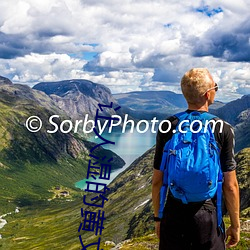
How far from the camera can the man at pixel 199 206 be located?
10.6 meters

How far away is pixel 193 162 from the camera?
9953 mm

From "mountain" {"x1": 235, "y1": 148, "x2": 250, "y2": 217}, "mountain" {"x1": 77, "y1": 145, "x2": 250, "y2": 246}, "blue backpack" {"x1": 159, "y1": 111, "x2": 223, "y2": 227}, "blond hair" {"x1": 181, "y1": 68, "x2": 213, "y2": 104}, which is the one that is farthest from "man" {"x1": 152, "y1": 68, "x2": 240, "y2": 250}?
"mountain" {"x1": 235, "y1": 148, "x2": 250, "y2": 217}

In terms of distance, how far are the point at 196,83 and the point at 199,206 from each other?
3.62 metres

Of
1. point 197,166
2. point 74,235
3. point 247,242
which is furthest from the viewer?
point 74,235

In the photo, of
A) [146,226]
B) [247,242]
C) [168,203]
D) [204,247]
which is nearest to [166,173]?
[168,203]

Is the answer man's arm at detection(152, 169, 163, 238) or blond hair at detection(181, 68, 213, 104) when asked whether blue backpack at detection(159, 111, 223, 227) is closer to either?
man's arm at detection(152, 169, 163, 238)

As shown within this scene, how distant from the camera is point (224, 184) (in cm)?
1090

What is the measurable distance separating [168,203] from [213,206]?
1.35 meters

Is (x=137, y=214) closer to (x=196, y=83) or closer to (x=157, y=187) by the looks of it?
(x=157, y=187)

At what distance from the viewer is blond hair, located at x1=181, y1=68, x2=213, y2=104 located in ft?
35.4

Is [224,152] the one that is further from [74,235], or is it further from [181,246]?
[74,235]

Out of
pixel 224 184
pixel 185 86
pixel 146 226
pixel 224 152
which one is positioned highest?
pixel 146 226

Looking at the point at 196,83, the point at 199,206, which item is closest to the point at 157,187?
the point at 199,206

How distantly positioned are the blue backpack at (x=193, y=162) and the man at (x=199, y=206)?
1.12 ft
